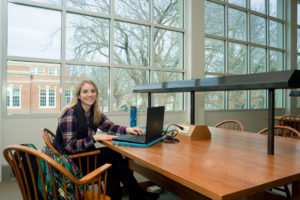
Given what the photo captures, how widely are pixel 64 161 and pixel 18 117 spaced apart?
218 cm

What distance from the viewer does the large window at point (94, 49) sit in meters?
2.97

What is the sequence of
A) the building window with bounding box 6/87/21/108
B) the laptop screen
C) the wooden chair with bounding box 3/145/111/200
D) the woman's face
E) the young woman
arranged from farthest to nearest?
1. the building window with bounding box 6/87/21/108
2. the woman's face
3. the young woman
4. the laptop screen
5. the wooden chair with bounding box 3/145/111/200

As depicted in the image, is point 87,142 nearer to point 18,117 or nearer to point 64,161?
point 64,161

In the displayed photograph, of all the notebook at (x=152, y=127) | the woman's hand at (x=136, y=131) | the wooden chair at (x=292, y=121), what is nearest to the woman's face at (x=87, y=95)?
the woman's hand at (x=136, y=131)

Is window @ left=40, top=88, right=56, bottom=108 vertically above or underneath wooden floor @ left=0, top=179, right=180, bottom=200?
above

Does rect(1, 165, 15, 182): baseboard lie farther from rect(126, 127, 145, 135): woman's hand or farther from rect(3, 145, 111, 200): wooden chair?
rect(3, 145, 111, 200): wooden chair

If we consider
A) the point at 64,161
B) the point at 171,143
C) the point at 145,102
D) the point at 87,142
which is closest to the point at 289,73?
the point at 171,143

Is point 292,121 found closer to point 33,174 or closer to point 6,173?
point 33,174

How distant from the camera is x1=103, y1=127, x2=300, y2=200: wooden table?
733mm

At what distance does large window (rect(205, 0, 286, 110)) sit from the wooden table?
3.34 m

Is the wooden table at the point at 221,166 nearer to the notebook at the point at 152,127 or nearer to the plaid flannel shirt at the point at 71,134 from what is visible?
the notebook at the point at 152,127

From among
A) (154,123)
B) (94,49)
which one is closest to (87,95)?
(154,123)

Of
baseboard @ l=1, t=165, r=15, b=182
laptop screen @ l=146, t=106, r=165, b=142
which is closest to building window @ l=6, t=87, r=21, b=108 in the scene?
baseboard @ l=1, t=165, r=15, b=182

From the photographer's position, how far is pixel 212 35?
461 centimetres
